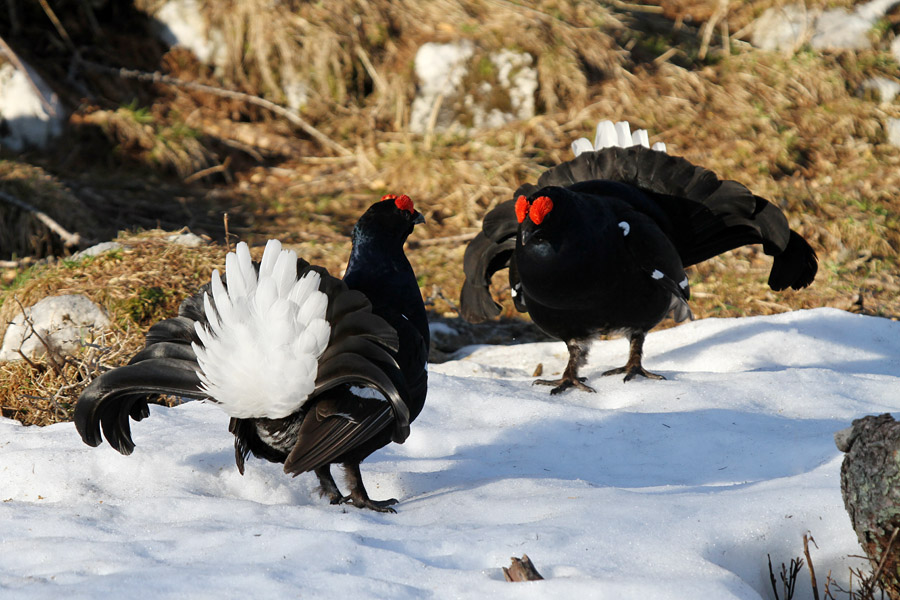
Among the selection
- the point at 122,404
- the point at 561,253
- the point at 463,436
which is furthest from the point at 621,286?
the point at 122,404

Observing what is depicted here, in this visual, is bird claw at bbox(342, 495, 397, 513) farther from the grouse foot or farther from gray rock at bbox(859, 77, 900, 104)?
gray rock at bbox(859, 77, 900, 104)

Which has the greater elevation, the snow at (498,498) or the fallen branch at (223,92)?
the fallen branch at (223,92)

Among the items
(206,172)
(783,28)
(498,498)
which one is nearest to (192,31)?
(206,172)

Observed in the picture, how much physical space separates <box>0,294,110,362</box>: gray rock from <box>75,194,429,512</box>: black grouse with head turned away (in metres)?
1.53

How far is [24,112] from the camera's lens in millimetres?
7719

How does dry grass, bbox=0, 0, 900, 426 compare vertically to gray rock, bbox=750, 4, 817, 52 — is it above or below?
below

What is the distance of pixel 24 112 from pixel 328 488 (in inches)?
243

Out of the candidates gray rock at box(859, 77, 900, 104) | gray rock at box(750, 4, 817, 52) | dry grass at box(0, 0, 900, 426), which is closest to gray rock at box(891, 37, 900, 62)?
dry grass at box(0, 0, 900, 426)

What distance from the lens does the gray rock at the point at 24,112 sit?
761 centimetres

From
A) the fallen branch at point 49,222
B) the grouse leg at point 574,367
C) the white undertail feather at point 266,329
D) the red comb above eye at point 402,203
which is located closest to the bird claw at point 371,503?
the white undertail feather at point 266,329

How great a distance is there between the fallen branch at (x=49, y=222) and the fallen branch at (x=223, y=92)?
8.69 ft

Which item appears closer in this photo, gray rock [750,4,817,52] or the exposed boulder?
the exposed boulder

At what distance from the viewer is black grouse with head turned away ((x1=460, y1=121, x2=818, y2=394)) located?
3896 millimetres

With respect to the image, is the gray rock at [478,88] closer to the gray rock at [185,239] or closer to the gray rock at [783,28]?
the gray rock at [783,28]
